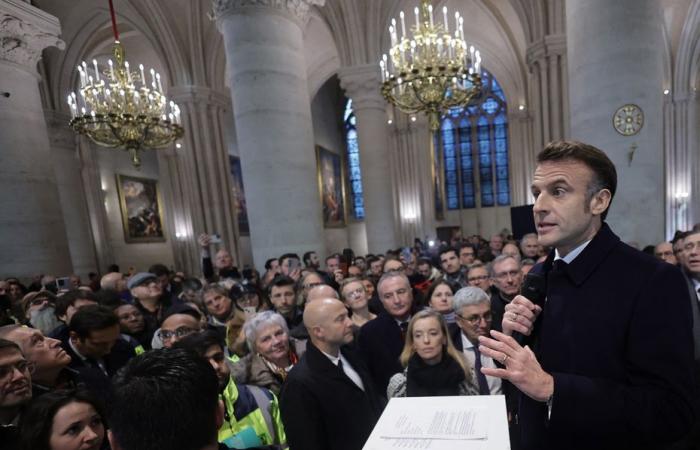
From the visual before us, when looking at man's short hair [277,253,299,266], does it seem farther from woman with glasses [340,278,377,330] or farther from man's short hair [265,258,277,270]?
woman with glasses [340,278,377,330]

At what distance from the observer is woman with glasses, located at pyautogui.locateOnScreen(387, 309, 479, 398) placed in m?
2.49

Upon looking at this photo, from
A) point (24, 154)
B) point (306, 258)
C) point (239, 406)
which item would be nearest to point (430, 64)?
point (306, 258)

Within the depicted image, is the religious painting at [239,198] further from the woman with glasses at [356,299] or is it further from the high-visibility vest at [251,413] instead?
the high-visibility vest at [251,413]

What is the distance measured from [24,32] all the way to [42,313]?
5.46 meters

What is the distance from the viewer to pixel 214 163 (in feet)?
40.2

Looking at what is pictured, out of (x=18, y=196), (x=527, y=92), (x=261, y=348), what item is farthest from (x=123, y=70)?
(x=527, y=92)

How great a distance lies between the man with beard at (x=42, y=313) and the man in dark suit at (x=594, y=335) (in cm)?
446

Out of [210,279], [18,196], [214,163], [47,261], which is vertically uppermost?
[214,163]

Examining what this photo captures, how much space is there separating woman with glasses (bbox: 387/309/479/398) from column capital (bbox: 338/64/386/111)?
884 cm

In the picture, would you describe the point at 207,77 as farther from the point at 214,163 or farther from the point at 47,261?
the point at 47,261

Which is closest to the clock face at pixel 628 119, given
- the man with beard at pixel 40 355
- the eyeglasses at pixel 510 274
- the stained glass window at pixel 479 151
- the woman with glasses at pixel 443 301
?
the eyeglasses at pixel 510 274

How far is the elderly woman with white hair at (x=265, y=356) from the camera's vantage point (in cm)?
258

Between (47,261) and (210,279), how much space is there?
2.93 m

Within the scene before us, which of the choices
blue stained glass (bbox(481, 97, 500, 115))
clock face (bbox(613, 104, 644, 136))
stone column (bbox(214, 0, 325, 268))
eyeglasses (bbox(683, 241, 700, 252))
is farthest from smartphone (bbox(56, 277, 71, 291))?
blue stained glass (bbox(481, 97, 500, 115))
